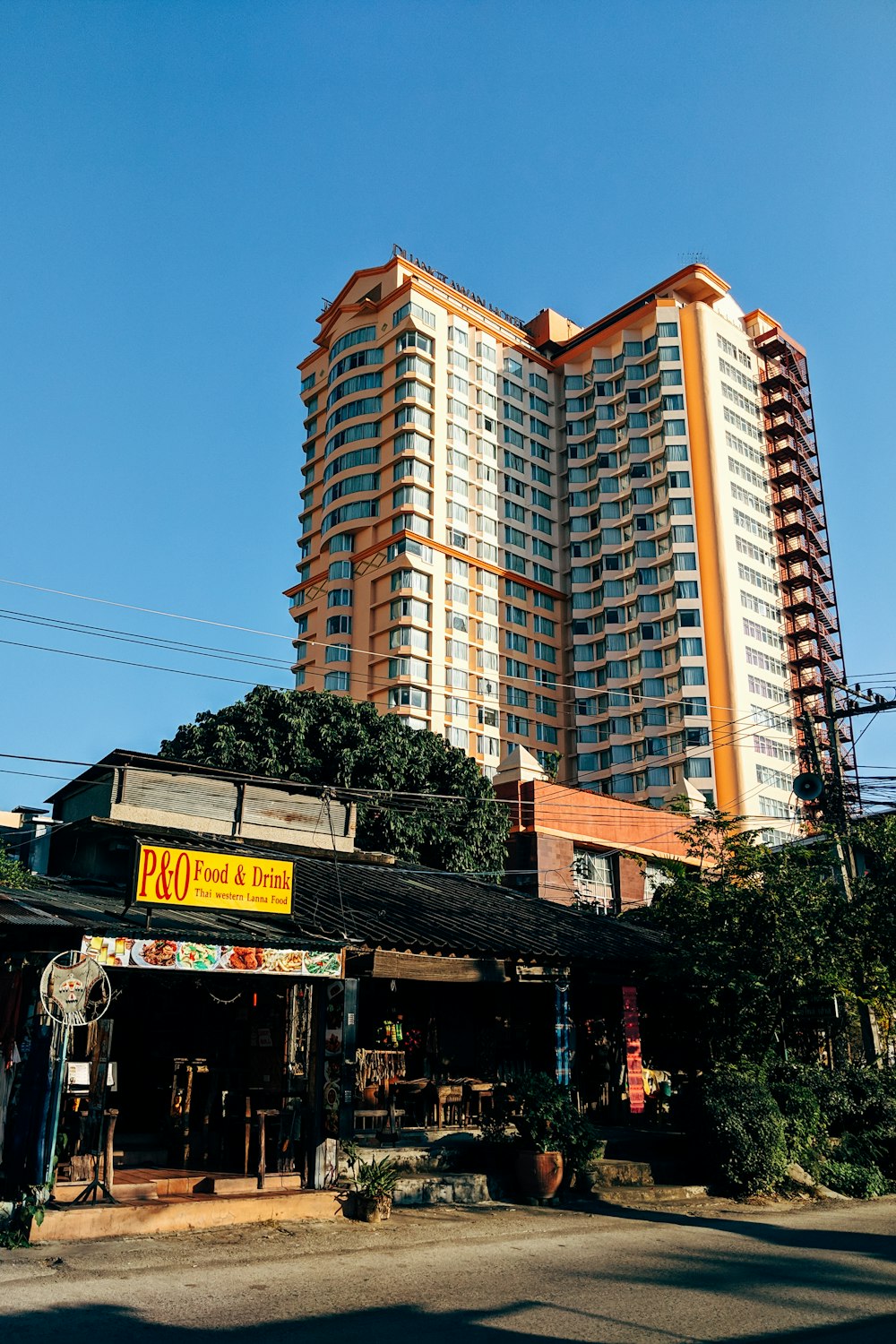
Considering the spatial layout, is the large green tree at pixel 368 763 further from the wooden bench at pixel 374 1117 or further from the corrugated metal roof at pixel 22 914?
the corrugated metal roof at pixel 22 914

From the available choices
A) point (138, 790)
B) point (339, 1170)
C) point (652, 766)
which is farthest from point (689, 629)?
point (339, 1170)

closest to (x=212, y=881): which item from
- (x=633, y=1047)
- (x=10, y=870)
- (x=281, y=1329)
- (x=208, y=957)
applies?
(x=208, y=957)

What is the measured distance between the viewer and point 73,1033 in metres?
15.8

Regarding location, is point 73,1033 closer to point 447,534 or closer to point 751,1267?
point 751,1267

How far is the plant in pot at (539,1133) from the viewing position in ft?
52.3

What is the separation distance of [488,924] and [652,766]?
182 feet

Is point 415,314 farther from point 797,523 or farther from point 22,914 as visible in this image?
point 22,914

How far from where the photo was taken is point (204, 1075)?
15.8 m

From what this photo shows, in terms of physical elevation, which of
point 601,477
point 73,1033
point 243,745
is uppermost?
point 601,477

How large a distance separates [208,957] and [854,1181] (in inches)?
464

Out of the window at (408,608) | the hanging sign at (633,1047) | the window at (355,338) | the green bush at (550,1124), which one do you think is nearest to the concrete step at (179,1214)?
the green bush at (550,1124)

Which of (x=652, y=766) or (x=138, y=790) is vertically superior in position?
(x=652, y=766)

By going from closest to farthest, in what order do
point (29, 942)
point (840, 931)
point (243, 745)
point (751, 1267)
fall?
point (751, 1267) → point (29, 942) → point (840, 931) → point (243, 745)

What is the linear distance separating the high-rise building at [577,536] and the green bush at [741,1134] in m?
52.8
